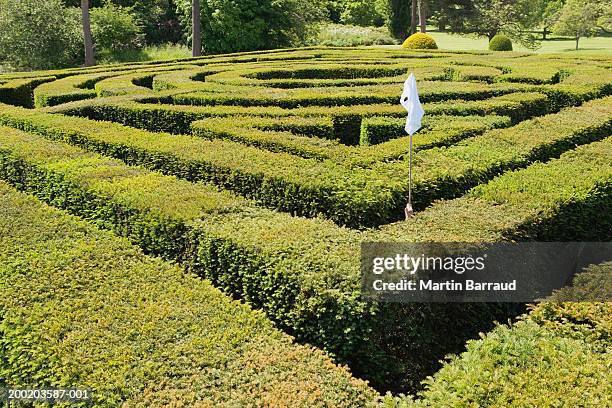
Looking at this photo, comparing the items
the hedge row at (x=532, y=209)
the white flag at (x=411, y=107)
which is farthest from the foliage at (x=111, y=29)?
the hedge row at (x=532, y=209)

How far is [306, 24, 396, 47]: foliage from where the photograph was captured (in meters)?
41.1

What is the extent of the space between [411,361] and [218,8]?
3123 cm

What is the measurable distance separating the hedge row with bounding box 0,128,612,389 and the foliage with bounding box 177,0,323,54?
87.9ft

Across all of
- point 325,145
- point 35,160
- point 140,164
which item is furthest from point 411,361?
point 35,160

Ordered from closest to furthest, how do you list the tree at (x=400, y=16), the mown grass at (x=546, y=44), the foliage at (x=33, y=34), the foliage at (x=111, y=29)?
the foliage at (x=33, y=34) → the foliage at (x=111, y=29) → the mown grass at (x=546, y=44) → the tree at (x=400, y=16)

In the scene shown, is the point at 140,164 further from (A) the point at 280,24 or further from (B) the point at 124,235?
(A) the point at 280,24

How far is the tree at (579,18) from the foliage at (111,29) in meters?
31.3

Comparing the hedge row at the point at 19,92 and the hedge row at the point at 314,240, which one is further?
the hedge row at the point at 19,92

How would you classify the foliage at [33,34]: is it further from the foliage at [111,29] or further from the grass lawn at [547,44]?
the grass lawn at [547,44]

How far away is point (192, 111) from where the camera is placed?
11.1 m

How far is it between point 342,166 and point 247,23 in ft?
91.6

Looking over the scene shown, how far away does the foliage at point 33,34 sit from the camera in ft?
87.6

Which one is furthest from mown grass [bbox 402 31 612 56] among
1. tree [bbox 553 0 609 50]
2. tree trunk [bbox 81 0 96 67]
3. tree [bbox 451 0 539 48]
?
tree trunk [bbox 81 0 96 67]

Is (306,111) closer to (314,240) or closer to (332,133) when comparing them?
(332,133)
